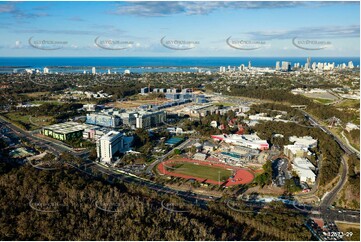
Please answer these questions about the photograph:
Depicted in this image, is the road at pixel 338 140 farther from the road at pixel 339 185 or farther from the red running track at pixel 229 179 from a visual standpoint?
the red running track at pixel 229 179

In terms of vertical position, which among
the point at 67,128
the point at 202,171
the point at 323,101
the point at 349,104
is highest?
the point at 349,104

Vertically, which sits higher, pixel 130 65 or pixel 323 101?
pixel 130 65

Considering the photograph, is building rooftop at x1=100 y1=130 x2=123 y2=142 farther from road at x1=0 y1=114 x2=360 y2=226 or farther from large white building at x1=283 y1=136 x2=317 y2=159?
large white building at x1=283 y1=136 x2=317 y2=159

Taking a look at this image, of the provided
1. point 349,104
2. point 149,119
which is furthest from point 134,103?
point 349,104

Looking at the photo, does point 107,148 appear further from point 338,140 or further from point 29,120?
point 338,140

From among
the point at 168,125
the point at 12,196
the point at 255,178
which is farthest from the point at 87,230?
the point at 168,125
